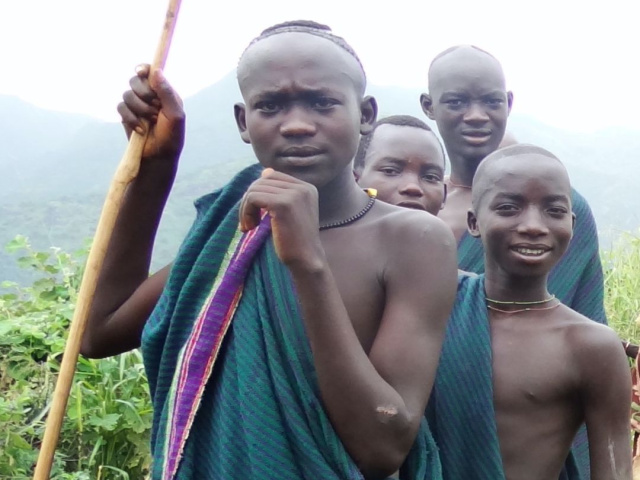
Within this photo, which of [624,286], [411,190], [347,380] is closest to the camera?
[347,380]

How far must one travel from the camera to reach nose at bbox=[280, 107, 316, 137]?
1.20 m

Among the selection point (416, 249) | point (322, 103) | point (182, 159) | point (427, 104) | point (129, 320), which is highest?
point (182, 159)

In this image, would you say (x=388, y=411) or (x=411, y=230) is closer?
(x=388, y=411)

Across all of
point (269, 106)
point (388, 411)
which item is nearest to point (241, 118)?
point (269, 106)

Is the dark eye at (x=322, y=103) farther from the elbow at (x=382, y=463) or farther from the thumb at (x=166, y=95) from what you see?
the elbow at (x=382, y=463)

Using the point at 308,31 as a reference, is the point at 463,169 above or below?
below

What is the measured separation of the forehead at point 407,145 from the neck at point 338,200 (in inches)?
28.2

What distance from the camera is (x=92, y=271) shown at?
1.37m

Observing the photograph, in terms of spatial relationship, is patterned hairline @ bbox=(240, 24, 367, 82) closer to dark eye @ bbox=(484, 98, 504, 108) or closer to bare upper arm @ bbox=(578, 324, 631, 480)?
bare upper arm @ bbox=(578, 324, 631, 480)

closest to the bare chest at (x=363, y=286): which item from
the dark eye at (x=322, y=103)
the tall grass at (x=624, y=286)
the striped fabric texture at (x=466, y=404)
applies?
the dark eye at (x=322, y=103)

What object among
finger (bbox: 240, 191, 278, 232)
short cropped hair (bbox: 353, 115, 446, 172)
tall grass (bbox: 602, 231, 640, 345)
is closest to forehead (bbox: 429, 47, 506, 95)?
short cropped hair (bbox: 353, 115, 446, 172)

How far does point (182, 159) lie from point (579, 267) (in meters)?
10.0

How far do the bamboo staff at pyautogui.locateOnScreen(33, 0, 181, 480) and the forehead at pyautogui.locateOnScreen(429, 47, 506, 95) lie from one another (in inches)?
46.1

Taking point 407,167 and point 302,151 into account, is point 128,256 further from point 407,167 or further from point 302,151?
point 407,167
